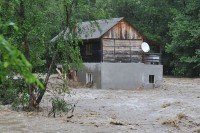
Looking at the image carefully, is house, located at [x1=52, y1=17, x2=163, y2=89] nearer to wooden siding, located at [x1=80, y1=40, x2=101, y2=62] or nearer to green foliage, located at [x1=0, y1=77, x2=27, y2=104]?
wooden siding, located at [x1=80, y1=40, x2=101, y2=62]

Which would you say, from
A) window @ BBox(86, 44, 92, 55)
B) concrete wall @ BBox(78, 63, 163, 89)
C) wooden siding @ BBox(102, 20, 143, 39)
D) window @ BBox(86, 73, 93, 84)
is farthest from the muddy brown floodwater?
window @ BBox(86, 44, 92, 55)

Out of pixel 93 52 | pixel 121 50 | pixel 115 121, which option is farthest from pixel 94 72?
pixel 115 121

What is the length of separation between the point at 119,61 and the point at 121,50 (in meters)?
0.96

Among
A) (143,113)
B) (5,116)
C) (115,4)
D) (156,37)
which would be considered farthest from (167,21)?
(5,116)

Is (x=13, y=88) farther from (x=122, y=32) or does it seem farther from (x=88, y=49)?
(x=88, y=49)

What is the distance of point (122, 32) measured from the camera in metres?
30.6

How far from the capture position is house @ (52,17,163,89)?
29312mm

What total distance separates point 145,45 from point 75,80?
6.77m

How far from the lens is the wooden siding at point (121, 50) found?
29922 millimetres

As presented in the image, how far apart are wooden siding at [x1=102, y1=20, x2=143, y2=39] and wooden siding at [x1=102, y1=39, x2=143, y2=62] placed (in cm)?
34

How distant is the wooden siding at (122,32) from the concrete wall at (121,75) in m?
2.52

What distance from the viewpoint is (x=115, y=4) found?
47.8 metres

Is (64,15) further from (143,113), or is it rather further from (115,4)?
(115,4)

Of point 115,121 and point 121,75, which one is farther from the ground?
point 121,75
